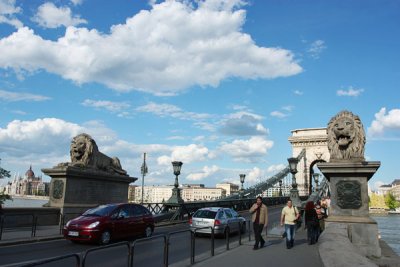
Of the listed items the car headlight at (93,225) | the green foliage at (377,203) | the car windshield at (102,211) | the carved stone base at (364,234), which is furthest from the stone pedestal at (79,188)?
the green foliage at (377,203)

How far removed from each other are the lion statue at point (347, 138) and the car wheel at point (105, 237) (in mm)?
7989

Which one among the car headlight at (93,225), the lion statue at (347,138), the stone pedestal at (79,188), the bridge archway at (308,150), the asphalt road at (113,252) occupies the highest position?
the bridge archway at (308,150)

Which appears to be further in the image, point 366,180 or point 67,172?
point 67,172

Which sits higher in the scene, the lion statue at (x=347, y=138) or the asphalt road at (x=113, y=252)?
the lion statue at (x=347, y=138)

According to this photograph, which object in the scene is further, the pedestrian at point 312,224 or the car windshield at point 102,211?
the car windshield at point 102,211

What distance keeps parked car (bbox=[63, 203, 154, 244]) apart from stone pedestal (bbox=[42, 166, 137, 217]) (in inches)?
176

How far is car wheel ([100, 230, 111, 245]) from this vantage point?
13759mm

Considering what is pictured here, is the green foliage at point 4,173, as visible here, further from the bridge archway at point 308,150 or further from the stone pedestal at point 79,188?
the bridge archway at point 308,150

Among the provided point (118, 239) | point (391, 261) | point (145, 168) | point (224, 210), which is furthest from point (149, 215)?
point (145, 168)

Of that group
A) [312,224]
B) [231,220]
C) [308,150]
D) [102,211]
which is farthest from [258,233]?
[308,150]

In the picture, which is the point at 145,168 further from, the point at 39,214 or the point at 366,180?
the point at 366,180

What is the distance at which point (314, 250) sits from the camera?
1222 cm

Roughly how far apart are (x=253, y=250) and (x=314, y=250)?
1849 millimetres

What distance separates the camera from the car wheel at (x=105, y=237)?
13759mm
